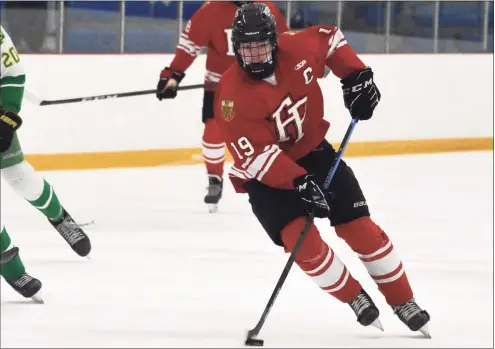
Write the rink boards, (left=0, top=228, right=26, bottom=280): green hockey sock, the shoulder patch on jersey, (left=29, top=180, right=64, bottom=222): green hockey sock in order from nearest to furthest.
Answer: the shoulder patch on jersey
(left=0, top=228, right=26, bottom=280): green hockey sock
(left=29, top=180, right=64, bottom=222): green hockey sock
the rink boards

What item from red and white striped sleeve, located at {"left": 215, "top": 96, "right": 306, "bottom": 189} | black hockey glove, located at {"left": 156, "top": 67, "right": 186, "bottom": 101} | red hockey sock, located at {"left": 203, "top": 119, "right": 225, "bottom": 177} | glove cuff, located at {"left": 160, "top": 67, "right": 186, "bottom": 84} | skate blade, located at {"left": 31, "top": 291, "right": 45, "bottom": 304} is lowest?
red hockey sock, located at {"left": 203, "top": 119, "right": 225, "bottom": 177}

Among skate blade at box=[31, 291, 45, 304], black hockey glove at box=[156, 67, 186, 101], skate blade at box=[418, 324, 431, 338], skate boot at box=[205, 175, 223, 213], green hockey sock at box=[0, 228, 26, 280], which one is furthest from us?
skate boot at box=[205, 175, 223, 213]

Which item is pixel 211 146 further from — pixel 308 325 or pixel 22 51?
pixel 308 325

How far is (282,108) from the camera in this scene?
142 inches

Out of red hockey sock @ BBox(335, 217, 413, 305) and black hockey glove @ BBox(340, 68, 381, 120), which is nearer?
red hockey sock @ BBox(335, 217, 413, 305)

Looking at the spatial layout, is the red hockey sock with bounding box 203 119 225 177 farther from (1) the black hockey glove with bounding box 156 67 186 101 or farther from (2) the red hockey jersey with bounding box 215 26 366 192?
(2) the red hockey jersey with bounding box 215 26 366 192

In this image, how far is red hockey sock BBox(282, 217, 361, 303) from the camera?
141 inches

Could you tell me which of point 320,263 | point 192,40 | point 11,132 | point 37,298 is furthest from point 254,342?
point 192,40

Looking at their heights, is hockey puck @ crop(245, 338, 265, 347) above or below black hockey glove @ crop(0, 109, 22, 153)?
below

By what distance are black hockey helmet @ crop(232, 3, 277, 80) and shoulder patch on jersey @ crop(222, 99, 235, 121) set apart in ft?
0.34

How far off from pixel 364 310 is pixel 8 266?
118cm

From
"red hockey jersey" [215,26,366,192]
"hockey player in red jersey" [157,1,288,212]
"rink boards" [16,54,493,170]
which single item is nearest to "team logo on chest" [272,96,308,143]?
"red hockey jersey" [215,26,366,192]

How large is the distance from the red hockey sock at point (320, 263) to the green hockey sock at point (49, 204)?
126 centimetres

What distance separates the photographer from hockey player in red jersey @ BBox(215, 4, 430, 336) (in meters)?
3.55
